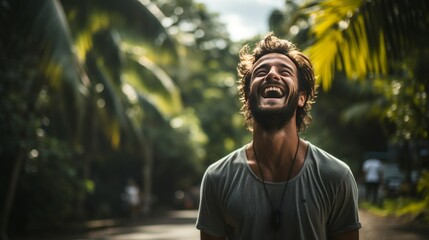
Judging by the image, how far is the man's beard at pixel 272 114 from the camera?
95.7 inches

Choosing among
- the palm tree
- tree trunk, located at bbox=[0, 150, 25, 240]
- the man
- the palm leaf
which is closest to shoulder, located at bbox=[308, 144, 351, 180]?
the man

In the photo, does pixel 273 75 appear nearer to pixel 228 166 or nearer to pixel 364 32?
pixel 228 166

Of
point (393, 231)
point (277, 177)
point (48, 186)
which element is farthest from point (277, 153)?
point (48, 186)

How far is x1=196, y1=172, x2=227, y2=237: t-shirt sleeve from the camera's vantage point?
2604mm

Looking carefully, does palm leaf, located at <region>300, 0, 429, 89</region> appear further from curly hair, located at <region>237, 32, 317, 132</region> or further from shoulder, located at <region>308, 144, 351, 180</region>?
shoulder, located at <region>308, 144, 351, 180</region>

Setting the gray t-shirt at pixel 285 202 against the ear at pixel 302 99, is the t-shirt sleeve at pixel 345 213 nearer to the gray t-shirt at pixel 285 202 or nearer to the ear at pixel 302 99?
the gray t-shirt at pixel 285 202

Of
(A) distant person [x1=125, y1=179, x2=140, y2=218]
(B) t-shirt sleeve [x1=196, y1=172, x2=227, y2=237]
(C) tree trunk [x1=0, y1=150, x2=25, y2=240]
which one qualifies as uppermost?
(B) t-shirt sleeve [x1=196, y1=172, x2=227, y2=237]

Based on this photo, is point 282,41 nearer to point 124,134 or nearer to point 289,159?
point 289,159

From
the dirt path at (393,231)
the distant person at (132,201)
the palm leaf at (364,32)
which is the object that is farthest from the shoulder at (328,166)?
the distant person at (132,201)

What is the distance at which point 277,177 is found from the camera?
258cm

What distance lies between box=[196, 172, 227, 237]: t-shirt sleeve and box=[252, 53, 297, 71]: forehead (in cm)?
47

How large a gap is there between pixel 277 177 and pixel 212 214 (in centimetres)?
28

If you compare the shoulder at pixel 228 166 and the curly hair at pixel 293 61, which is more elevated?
the curly hair at pixel 293 61

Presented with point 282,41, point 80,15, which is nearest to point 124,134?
point 80,15
